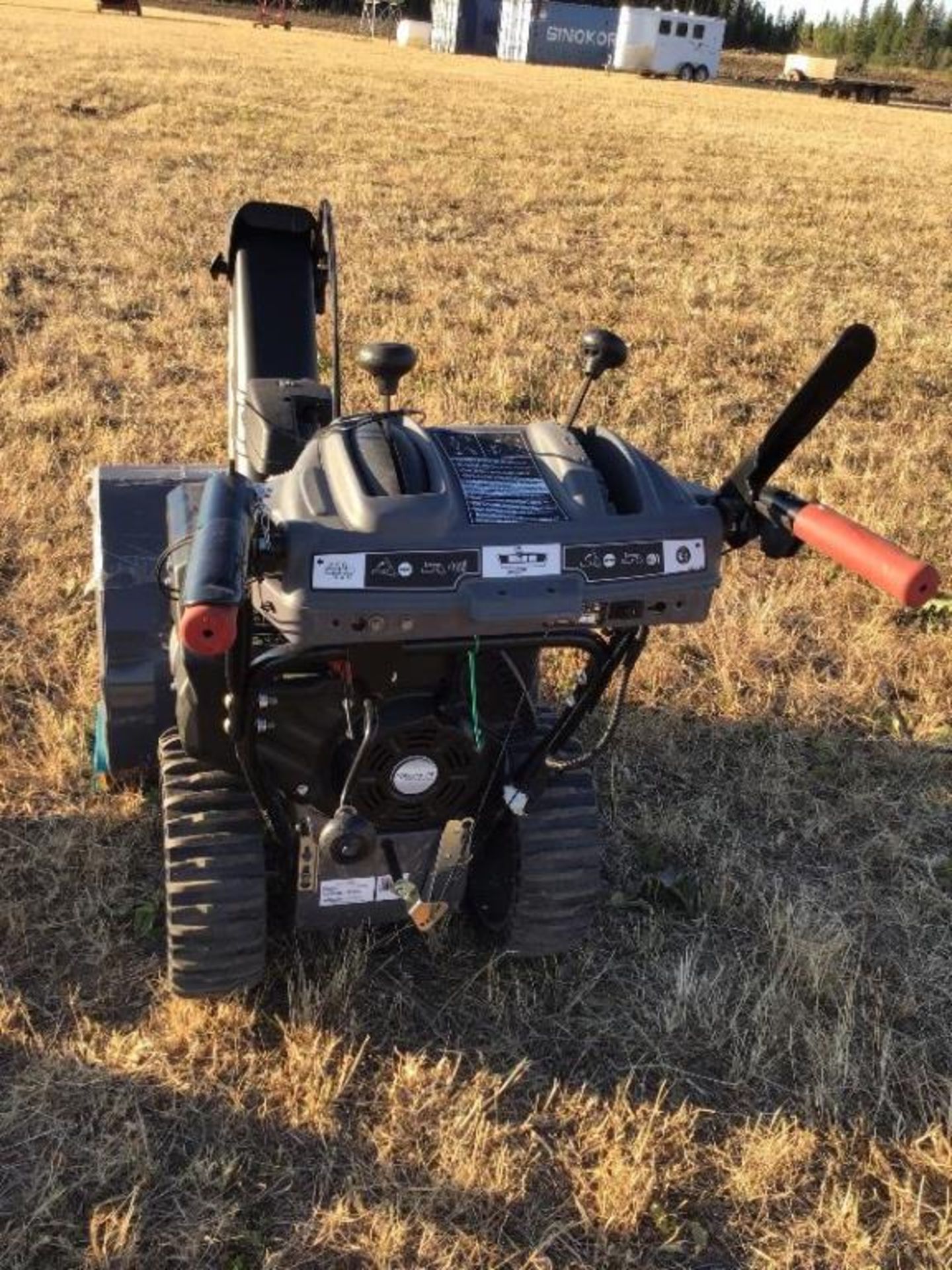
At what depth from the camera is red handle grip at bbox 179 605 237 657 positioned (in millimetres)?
1913

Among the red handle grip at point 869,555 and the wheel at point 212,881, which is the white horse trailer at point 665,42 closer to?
the wheel at point 212,881

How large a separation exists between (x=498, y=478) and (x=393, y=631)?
404 mm

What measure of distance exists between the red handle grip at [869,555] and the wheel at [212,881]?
144 centimetres

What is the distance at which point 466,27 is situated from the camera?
60375 mm

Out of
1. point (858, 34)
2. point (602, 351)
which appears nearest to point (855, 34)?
point (858, 34)

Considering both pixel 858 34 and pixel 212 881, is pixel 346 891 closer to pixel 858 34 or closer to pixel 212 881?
pixel 212 881

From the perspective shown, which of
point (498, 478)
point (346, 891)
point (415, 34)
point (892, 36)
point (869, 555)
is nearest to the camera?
point (869, 555)

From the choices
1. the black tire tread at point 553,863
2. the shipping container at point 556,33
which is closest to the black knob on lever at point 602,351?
the black tire tread at point 553,863

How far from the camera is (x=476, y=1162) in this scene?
279 centimetres

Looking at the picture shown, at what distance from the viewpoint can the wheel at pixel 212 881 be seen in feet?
9.42

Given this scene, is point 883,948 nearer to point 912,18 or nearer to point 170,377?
point 170,377

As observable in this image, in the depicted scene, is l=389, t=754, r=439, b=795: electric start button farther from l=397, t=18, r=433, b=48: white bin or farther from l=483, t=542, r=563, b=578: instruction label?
l=397, t=18, r=433, b=48: white bin

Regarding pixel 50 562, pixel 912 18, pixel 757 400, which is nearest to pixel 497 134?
pixel 757 400

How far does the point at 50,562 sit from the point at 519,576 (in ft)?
11.4
